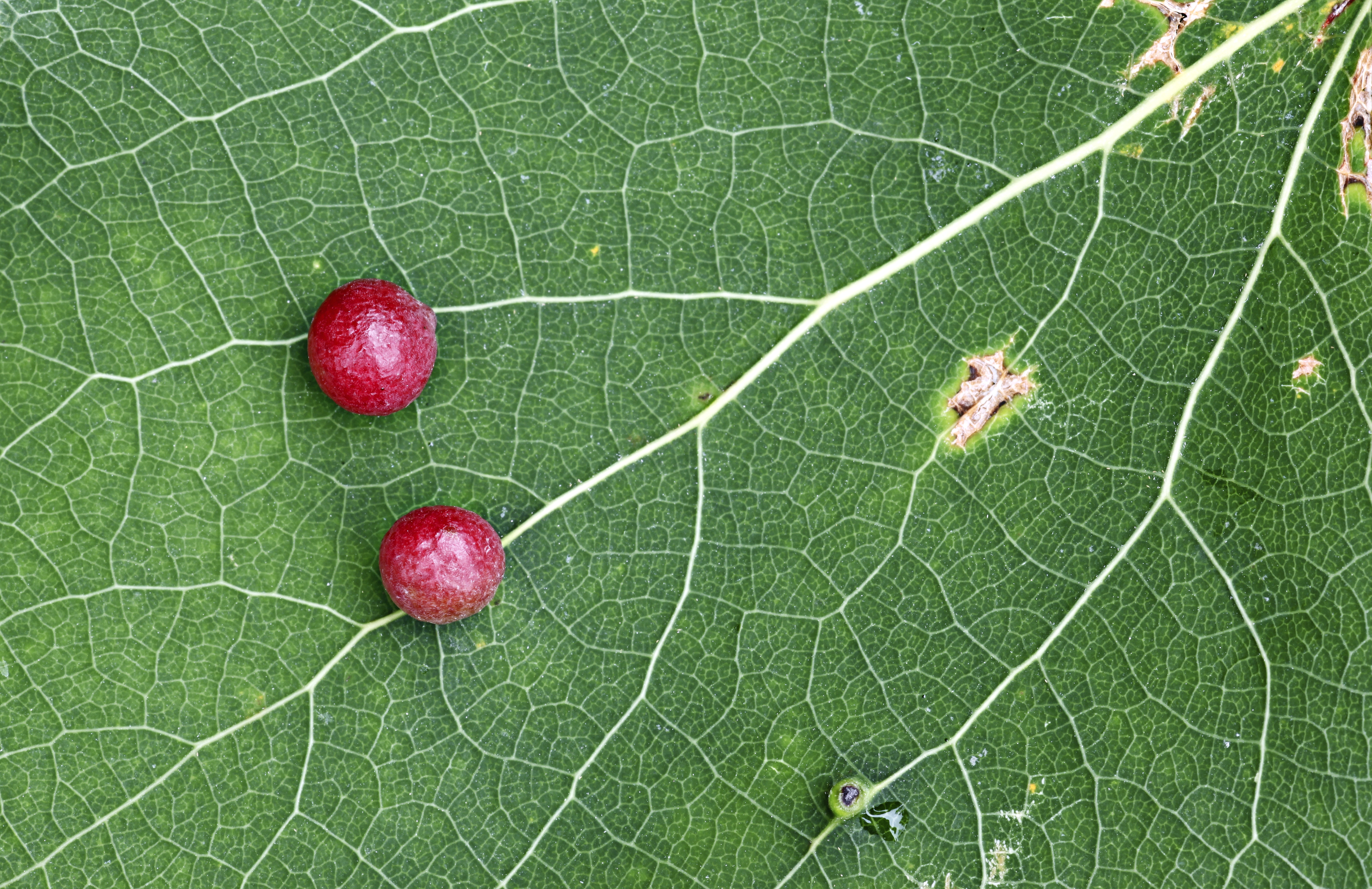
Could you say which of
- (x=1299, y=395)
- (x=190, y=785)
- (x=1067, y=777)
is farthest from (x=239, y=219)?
(x=1299, y=395)

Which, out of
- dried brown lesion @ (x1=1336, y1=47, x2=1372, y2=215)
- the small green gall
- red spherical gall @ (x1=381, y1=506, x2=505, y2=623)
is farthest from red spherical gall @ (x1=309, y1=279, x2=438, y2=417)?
dried brown lesion @ (x1=1336, y1=47, x2=1372, y2=215)

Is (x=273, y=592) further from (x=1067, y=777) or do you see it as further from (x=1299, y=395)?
(x=1299, y=395)

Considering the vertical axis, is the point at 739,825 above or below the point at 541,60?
below

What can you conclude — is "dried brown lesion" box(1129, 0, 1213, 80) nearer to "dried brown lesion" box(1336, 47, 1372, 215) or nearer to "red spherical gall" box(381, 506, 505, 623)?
"dried brown lesion" box(1336, 47, 1372, 215)

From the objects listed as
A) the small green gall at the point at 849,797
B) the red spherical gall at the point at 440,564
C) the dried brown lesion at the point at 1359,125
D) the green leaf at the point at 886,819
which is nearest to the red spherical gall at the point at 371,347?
the red spherical gall at the point at 440,564

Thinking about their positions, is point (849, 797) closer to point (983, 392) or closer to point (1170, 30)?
point (983, 392)

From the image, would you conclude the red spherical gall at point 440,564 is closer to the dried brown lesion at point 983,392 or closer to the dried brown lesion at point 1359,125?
the dried brown lesion at point 983,392

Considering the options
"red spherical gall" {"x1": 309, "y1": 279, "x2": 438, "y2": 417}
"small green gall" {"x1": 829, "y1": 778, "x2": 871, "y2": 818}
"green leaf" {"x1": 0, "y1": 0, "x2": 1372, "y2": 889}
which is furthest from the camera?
"small green gall" {"x1": 829, "y1": 778, "x2": 871, "y2": 818}
